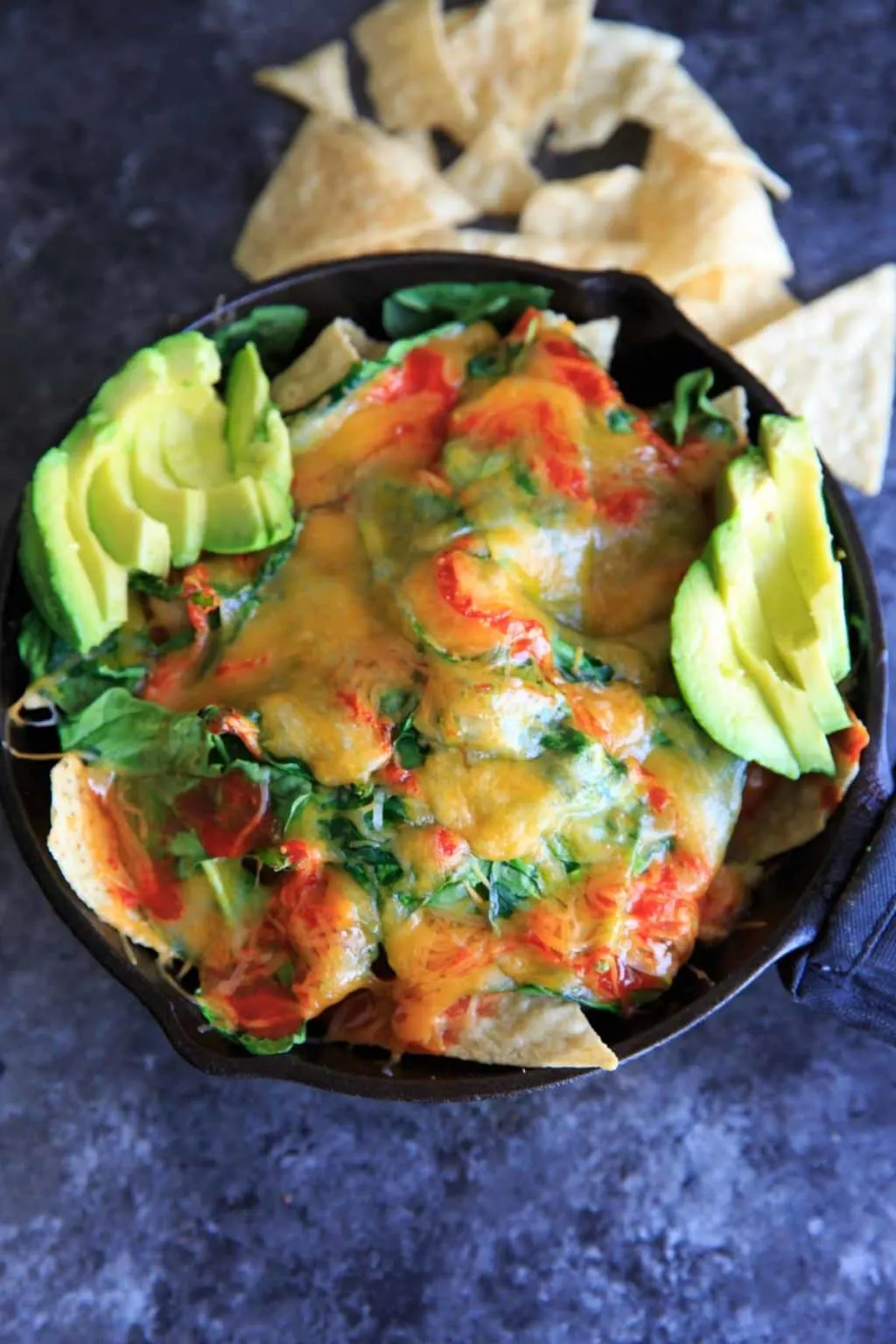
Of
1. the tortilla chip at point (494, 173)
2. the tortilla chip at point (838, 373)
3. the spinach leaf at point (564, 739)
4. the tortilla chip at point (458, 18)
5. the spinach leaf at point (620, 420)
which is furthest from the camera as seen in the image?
the tortilla chip at point (458, 18)

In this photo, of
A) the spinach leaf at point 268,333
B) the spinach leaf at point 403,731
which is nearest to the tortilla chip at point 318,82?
the spinach leaf at point 268,333

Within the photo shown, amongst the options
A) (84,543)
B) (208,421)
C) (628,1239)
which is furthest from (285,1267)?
(208,421)

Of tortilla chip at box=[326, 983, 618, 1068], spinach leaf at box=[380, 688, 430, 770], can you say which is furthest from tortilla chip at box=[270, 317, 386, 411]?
tortilla chip at box=[326, 983, 618, 1068]

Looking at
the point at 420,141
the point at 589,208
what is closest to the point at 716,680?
the point at 589,208

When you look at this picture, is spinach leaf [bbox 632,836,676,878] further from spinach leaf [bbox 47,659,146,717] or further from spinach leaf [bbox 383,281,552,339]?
spinach leaf [bbox 383,281,552,339]

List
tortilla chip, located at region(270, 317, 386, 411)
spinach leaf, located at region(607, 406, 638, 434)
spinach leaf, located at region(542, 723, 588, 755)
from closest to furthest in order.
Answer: spinach leaf, located at region(542, 723, 588, 755) → spinach leaf, located at region(607, 406, 638, 434) → tortilla chip, located at region(270, 317, 386, 411)

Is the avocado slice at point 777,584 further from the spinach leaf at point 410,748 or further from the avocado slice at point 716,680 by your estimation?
the spinach leaf at point 410,748

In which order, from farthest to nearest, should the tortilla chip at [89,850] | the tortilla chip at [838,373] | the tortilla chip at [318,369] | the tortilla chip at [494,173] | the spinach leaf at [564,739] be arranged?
1. the tortilla chip at [494,173]
2. the tortilla chip at [838,373]
3. the tortilla chip at [318,369]
4. the tortilla chip at [89,850]
5. the spinach leaf at [564,739]
